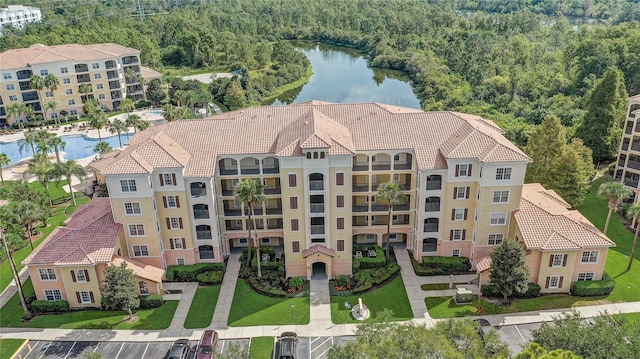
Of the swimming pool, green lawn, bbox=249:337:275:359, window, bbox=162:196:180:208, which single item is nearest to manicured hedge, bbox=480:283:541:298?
green lawn, bbox=249:337:275:359

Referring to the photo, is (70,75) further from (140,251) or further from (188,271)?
(188,271)

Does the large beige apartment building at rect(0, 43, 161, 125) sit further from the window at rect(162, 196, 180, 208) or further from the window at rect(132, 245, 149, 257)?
the window at rect(162, 196, 180, 208)

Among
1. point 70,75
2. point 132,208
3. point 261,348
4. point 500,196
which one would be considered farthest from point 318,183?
point 70,75

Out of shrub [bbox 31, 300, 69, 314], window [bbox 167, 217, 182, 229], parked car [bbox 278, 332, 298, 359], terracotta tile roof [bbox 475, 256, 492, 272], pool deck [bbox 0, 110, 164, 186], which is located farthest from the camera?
pool deck [bbox 0, 110, 164, 186]

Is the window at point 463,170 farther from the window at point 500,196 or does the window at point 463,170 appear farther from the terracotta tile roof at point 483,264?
the terracotta tile roof at point 483,264

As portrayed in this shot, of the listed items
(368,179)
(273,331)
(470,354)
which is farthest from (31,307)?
(470,354)

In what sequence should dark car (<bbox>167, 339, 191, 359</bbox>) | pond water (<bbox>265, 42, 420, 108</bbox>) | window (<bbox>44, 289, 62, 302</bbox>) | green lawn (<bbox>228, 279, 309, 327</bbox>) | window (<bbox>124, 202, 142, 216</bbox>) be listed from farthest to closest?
pond water (<bbox>265, 42, 420, 108</bbox>) < window (<bbox>124, 202, 142, 216</bbox>) < window (<bbox>44, 289, 62, 302</bbox>) < green lawn (<bbox>228, 279, 309, 327</bbox>) < dark car (<bbox>167, 339, 191, 359</bbox>)

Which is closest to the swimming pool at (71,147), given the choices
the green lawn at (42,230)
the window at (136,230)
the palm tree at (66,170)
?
the green lawn at (42,230)
